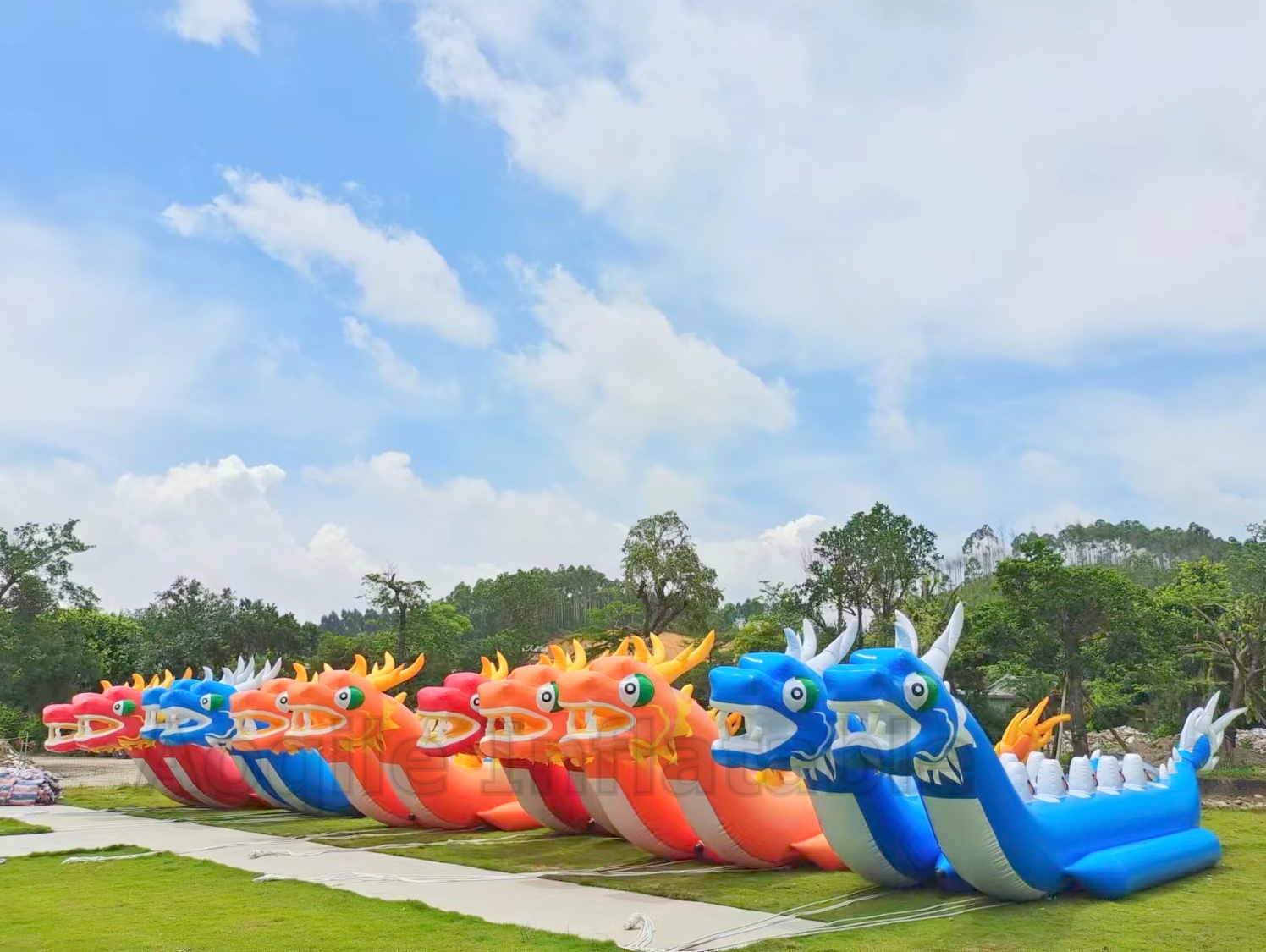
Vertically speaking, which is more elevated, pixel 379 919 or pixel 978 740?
pixel 978 740

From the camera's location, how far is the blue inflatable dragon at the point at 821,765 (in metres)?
6.25

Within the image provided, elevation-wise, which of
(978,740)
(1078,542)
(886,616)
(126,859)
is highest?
(1078,542)

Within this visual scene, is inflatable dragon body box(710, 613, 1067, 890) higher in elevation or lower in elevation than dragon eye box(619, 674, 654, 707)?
lower

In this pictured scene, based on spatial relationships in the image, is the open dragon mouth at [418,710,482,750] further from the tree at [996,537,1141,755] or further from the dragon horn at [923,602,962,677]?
the tree at [996,537,1141,755]

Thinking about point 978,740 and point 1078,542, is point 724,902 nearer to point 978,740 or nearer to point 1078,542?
point 978,740

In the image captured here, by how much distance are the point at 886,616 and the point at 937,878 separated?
576 inches

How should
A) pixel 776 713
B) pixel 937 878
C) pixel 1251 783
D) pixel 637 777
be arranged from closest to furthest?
1. pixel 776 713
2. pixel 937 878
3. pixel 637 777
4. pixel 1251 783

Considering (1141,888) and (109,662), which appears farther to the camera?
(109,662)

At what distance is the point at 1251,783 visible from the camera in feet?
48.2

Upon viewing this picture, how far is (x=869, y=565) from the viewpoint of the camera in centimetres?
2092

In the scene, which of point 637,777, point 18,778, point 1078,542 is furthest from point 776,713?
point 1078,542

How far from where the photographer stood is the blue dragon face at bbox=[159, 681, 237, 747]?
11.6 metres

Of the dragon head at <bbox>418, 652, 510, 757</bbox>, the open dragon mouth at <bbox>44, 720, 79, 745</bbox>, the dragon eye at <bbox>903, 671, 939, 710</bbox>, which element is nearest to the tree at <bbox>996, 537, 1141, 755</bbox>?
the dragon head at <bbox>418, 652, 510, 757</bbox>

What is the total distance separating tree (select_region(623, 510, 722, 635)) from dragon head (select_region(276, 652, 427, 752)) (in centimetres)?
1319
